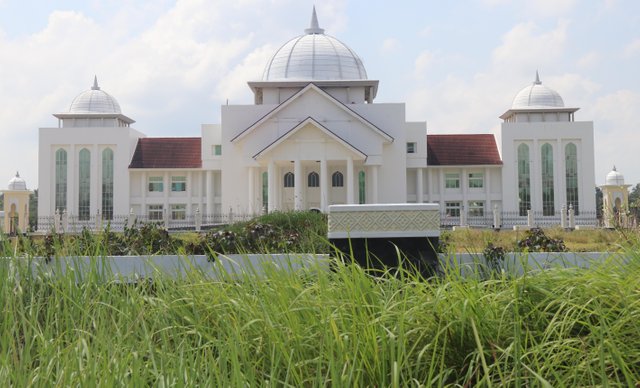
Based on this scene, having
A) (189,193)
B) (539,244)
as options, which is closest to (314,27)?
(189,193)

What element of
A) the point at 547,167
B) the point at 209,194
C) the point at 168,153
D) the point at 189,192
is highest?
the point at 168,153

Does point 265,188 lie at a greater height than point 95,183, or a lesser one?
lesser

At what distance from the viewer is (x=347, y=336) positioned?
3.19m

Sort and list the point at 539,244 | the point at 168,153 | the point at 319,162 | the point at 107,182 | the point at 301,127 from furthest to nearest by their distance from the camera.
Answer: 1. the point at 168,153
2. the point at 107,182
3. the point at 319,162
4. the point at 301,127
5. the point at 539,244

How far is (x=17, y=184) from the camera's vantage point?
40281 millimetres


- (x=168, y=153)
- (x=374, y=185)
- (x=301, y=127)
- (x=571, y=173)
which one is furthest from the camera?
(x=168, y=153)

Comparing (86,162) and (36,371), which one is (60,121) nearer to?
(86,162)

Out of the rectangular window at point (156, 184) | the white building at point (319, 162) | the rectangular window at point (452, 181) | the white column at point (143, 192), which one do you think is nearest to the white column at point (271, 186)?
the white building at point (319, 162)

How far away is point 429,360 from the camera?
11.4 ft

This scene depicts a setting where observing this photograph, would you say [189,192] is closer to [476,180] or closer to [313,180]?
[313,180]

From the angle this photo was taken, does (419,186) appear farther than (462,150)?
No

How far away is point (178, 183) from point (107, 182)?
4171 millimetres

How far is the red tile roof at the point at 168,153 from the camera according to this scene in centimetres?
3938

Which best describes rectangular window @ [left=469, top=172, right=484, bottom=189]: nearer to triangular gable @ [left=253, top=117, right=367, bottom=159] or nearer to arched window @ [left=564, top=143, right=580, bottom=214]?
arched window @ [left=564, top=143, right=580, bottom=214]
